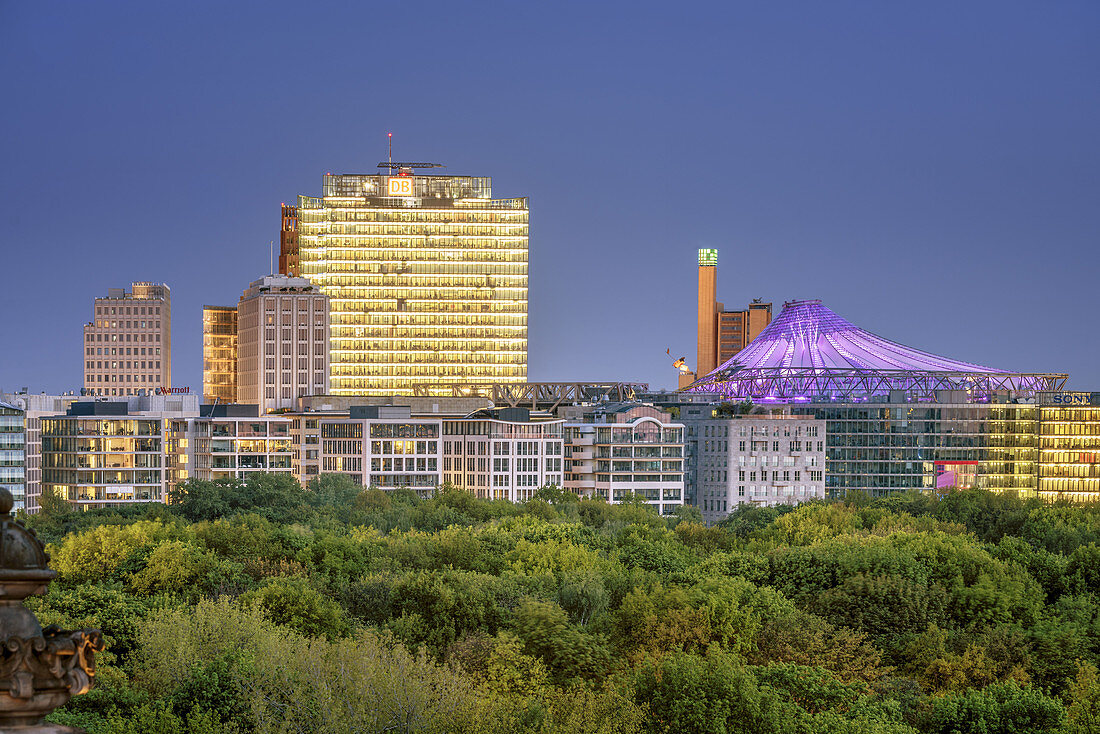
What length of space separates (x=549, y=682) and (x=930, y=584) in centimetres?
2988

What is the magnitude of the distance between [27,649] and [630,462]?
147170mm

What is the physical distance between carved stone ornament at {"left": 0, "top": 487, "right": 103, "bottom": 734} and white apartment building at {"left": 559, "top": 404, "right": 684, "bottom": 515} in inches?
5710

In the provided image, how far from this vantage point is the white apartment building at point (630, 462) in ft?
508

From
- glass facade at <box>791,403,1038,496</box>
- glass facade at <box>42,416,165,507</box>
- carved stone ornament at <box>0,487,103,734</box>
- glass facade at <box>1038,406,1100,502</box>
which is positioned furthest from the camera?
glass facade at <box>791,403,1038,496</box>

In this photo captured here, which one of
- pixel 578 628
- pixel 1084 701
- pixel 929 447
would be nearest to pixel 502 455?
pixel 929 447

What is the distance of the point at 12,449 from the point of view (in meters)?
120

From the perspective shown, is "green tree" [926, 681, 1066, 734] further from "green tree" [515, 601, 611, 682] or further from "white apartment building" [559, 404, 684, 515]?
"white apartment building" [559, 404, 684, 515]

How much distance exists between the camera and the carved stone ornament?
8727 millimetres

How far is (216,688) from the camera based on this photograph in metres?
44.5

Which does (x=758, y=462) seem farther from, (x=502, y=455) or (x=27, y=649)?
(x=27, y=649)

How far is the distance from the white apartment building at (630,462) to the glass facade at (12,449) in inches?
2354

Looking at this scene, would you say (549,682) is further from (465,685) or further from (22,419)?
(22,419)

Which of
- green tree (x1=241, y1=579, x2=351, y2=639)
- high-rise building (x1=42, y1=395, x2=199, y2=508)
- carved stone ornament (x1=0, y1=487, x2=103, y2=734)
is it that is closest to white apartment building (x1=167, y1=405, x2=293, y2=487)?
high-rise building (x1=42, y1=395, x2=199, y2=508)

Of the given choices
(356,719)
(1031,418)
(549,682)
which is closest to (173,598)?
(549,682)
